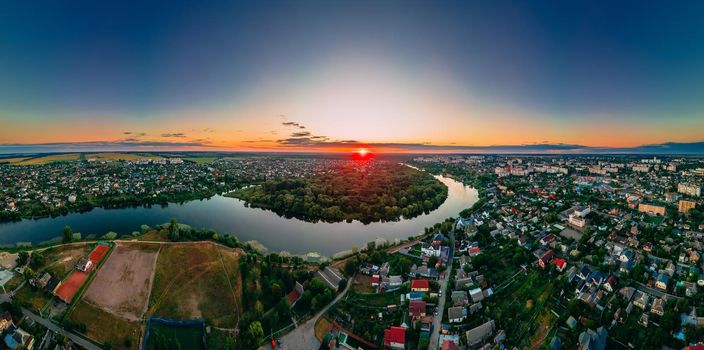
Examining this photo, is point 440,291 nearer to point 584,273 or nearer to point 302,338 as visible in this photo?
point 302,338

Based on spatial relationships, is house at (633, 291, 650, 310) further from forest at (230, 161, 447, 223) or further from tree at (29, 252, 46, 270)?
tree at (29, 252, 46, 270)

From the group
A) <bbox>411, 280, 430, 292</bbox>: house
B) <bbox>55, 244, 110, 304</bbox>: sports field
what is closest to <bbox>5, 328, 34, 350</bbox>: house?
<bbox>55, 244, 110, 304</bbox>: sports field

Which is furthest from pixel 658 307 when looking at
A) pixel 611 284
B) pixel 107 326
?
pixel 107 326

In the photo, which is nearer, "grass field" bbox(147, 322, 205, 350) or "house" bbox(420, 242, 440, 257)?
"grass field" bbox(147, 322, 205, 350)

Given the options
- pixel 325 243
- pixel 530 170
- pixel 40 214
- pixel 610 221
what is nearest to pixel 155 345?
pixel 325 243

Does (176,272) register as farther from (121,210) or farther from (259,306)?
(121,210)

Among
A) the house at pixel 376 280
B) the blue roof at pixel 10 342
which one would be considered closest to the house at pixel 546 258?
the house at pixel 376 280

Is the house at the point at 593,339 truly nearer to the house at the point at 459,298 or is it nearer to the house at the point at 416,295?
A: the house at the point at 459,298
